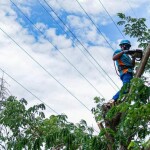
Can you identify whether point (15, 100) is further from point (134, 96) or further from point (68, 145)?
point (134, 96)

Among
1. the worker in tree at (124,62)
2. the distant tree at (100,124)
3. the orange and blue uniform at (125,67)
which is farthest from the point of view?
the orange and blue uniform at (125,67)

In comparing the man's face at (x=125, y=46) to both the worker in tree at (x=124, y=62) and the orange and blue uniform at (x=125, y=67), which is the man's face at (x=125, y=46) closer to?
the worker in tree at (x=124, y=62)

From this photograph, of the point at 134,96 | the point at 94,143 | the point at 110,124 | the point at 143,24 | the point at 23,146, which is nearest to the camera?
the point at 134,96

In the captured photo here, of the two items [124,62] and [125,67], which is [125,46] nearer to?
[124,62]

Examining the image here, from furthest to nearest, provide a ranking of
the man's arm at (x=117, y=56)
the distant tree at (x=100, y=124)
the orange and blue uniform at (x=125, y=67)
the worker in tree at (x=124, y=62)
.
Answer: the orange and blue uniform at (x=125, y=67)
the worker in tree at (x=124, y=62)
the man's arm at (x=117, y=56)
the distant tree at (x=100, y=124)

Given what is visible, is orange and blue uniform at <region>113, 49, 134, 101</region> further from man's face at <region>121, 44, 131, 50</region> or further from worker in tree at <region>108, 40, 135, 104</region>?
man's face at <region>121, 44, 131, 50</region>

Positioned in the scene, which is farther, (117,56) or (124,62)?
(124,62)

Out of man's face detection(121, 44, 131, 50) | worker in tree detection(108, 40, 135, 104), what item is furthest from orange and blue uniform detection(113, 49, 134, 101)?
man's face detection(121, 44, 131, 50)

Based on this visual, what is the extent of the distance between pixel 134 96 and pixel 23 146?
305 cm

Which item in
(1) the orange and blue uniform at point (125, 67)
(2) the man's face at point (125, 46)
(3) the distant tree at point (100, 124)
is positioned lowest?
(3) the distant tree at point (100, 124)

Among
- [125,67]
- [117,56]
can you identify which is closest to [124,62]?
[125,67]

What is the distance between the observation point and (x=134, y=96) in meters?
4.24

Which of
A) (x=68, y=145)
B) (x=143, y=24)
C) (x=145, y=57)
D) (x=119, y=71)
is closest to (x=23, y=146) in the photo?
(x=68, y=145)

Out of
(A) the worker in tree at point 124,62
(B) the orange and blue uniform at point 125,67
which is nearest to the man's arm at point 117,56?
(A) the worker in tree at point 124,62
